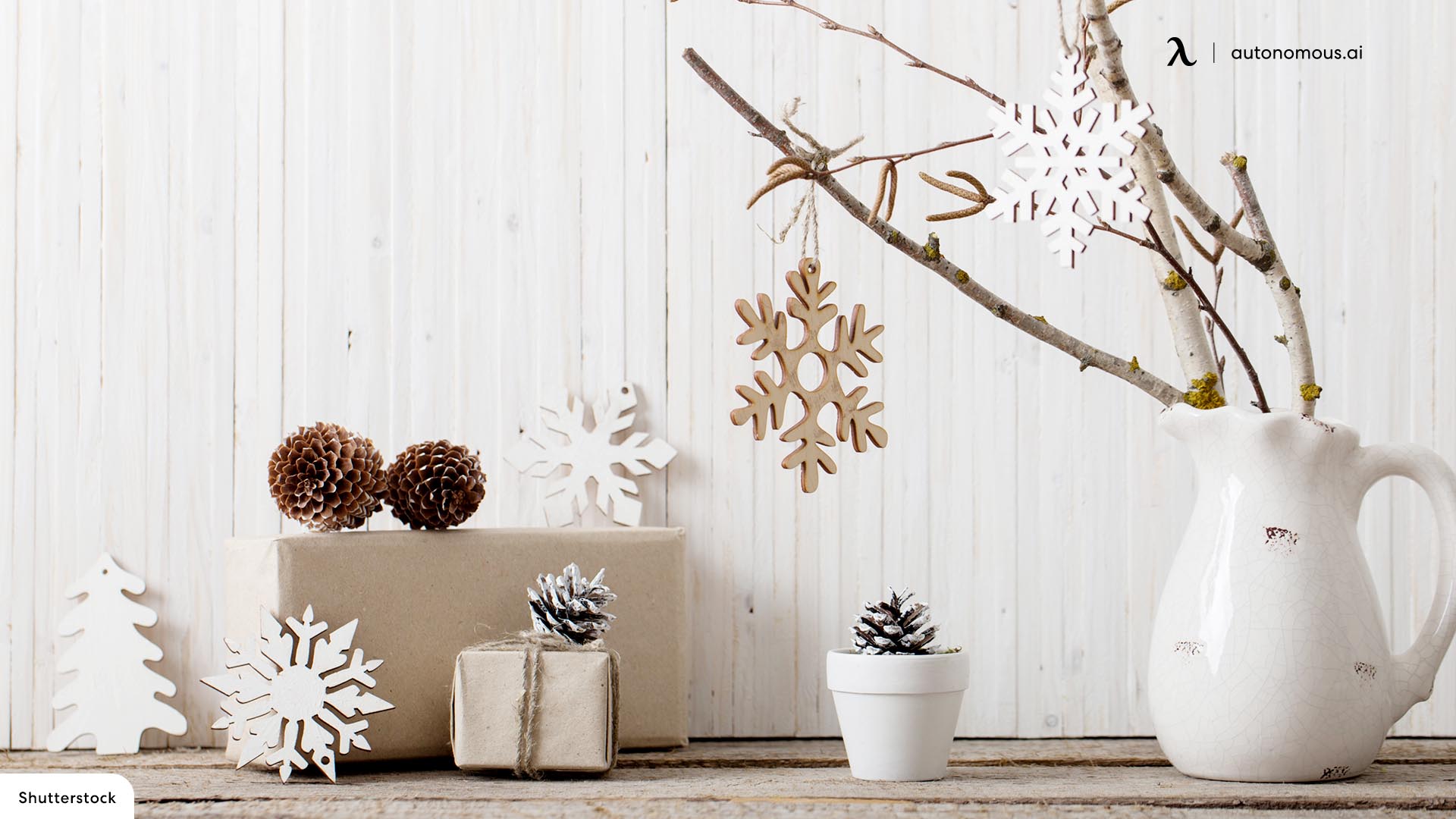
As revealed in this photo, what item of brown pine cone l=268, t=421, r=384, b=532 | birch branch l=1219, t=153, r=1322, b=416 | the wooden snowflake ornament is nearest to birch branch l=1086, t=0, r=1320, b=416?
birch branch l=1219, t=153, r=1322, b=416

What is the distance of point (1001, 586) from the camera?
1.12 m

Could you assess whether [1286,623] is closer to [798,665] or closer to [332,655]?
[798,665]

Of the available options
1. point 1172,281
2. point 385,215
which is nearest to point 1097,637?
point 1172,281

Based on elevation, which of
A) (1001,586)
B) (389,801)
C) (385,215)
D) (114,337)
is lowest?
(389,801)

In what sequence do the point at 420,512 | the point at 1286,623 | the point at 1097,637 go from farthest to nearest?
1. the point at 1097,637
2. the point at 420,512
3. the point at 1286,623

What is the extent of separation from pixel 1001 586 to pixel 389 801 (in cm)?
60

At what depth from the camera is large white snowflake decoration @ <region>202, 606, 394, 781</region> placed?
896 millimetres

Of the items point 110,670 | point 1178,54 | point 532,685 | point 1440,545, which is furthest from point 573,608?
point 1178,54

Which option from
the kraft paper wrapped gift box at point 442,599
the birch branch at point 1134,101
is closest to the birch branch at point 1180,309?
the birch branch at point 1134,101

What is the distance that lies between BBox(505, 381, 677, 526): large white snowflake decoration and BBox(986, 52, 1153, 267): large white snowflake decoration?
0.52 meters

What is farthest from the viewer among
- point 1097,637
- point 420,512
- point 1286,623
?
point 1097,637

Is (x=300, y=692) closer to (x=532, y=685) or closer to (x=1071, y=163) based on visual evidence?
(x=532, y=685)

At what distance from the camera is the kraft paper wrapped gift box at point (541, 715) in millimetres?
885

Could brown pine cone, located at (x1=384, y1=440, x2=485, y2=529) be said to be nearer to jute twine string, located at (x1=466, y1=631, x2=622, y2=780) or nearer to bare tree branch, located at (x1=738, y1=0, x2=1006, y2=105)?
jute twine string, located at (x1=466, y1=631, x2=622, y2=780)
